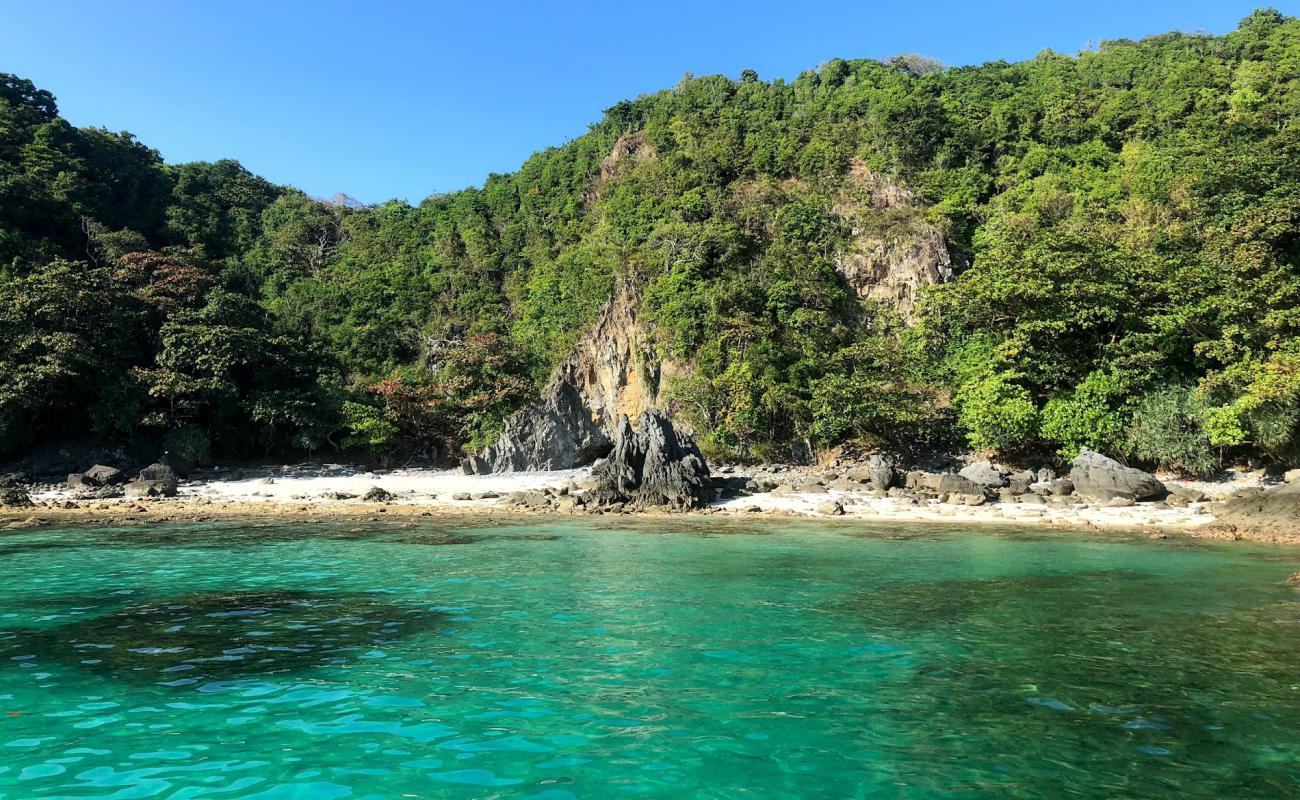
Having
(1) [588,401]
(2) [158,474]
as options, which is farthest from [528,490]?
(2) [158,474]

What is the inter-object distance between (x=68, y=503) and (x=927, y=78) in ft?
197

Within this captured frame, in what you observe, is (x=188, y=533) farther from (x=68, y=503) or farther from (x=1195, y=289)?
(x=1195, y=289)

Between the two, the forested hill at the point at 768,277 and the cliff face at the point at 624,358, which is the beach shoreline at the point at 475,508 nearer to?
the cliff face at the point at 624,358

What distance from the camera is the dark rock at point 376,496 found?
26.3 m

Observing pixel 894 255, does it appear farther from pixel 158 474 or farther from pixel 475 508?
pixel 158 474

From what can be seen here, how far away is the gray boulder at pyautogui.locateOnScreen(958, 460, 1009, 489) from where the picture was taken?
78.8ft

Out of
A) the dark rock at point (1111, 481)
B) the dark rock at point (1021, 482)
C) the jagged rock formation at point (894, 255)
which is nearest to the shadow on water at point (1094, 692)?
the dark rock at point (1111, 481)

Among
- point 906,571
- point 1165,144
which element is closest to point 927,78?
point 1165,144

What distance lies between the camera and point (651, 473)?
81.4 ft

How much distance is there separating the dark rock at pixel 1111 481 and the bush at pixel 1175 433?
169 centimetres

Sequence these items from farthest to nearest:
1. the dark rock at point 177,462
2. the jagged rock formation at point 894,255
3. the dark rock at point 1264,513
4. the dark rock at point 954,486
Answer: the jagged rock formation at point 894,255 < the dark rock at point 177,462 < the dark rock at point 954,486 < the dark rock at point 1264,513

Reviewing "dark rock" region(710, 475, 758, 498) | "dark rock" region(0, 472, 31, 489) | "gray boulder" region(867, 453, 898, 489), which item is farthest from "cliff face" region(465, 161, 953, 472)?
"dark rock" region(0, 472, 31, 489)

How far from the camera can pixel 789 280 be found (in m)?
35.9

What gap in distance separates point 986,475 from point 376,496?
23.4 m
